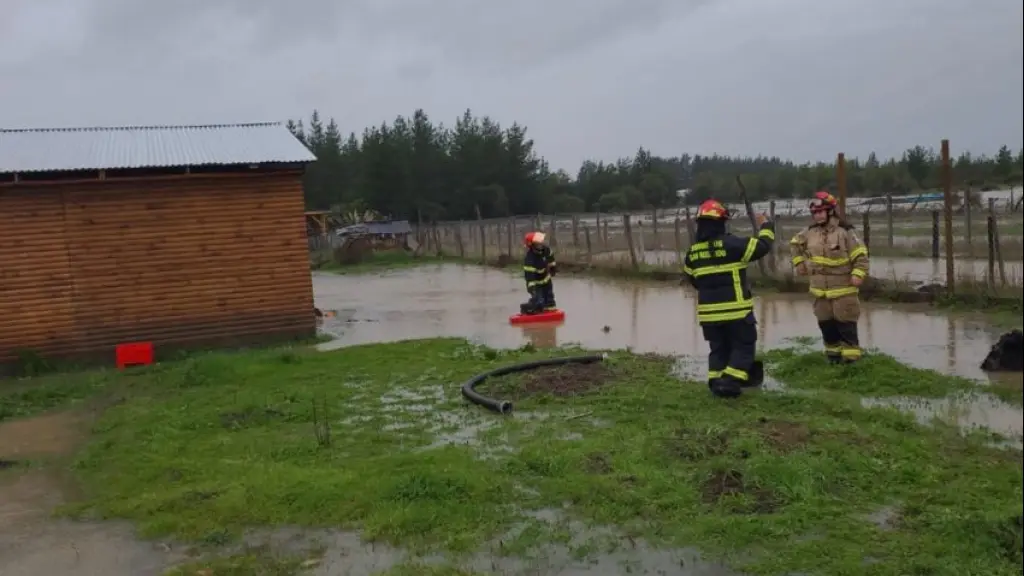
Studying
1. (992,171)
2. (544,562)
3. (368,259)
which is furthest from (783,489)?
(368,259)

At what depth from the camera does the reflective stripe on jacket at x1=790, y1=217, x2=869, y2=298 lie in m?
9.14

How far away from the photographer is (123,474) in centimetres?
740

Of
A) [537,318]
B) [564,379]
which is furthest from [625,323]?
[564,379]

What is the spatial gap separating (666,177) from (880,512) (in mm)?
50996

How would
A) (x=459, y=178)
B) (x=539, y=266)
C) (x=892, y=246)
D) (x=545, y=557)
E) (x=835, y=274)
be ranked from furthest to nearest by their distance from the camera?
(x=459, y=178) < (x=892, y=246) < (x=539, y=266) < (x=835, y=274) < (x=545, y=557)

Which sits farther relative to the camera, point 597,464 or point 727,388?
point 727,388

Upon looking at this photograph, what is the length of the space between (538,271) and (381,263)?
952 inches

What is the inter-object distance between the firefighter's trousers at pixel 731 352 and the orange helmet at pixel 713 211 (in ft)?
3.11

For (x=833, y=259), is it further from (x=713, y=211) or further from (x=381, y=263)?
(x=381, y=263)

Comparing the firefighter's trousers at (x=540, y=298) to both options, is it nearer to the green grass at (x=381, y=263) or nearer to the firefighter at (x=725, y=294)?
the firefighter at (x=725, y=294)

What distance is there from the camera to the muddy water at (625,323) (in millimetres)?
10547

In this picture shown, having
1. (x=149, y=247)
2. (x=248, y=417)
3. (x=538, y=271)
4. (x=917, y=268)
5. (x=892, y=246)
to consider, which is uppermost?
(x=149, y=247)

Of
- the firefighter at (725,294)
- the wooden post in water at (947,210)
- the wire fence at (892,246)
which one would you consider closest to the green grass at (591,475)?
the firefighter at (725,294)

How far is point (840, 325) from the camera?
9.27 metres
